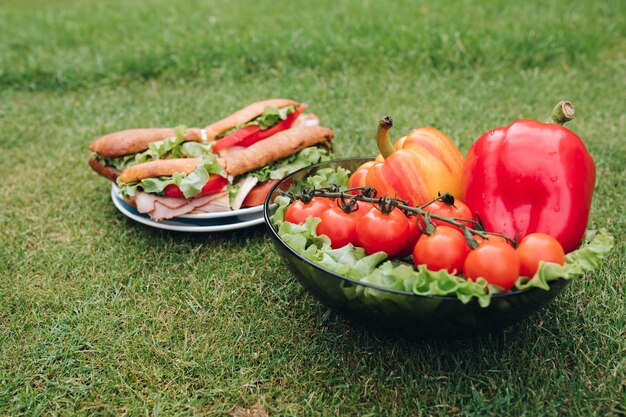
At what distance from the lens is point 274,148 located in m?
3.05

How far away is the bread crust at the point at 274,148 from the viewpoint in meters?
2.94

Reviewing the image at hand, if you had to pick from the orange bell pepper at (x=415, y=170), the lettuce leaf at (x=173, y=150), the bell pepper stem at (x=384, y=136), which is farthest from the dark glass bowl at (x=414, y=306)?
the lettuce leaf at (x=173, y=150)

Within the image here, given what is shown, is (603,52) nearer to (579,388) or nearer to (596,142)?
(596,142)

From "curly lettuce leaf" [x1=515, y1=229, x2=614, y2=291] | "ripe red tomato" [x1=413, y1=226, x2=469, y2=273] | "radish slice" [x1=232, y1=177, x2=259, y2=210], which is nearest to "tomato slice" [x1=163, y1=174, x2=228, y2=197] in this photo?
"radish slice" [x1=232, y1=177, x2=259, y2=210]

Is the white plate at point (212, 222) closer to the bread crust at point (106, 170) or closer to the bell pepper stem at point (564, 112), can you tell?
the bread crust at point (106, 170)

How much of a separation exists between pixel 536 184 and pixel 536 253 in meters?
0.39

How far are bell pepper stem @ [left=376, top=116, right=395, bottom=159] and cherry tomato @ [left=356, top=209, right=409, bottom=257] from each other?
0.39 m

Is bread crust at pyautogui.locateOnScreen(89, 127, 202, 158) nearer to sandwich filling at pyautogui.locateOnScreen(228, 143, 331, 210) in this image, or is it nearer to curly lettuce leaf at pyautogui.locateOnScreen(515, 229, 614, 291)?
sandwich filling at pyautogui.locateOnScreen(228, 143, 331, 210)

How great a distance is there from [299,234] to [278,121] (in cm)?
142

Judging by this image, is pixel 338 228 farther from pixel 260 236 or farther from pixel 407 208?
pixel 260 236

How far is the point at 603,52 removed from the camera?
527 cm

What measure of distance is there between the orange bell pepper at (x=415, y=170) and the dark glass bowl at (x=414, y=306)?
1.51 feet

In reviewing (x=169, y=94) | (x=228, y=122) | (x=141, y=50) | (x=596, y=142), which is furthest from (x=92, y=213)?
(x=596, y=142)

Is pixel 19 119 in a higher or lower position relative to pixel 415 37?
lower
